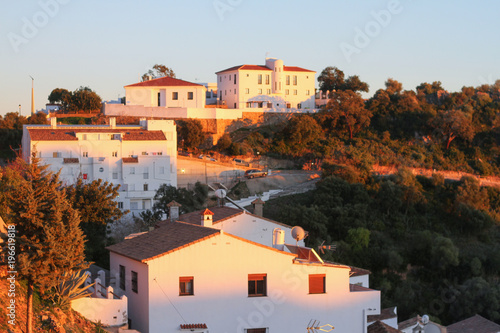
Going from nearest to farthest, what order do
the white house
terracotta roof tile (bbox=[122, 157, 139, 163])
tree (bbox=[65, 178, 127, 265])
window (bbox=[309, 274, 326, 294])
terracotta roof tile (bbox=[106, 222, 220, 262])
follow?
the white house, terracotta roof tile (bbox=[106, 222, 220, 262]), window (bbox=[309, 274, 326, 294]), tree (bbox=[65, 178, 127, 265]), terracotta roof tile (bbox=[122, 157, 139, 163])

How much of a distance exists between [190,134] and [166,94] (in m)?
6.31

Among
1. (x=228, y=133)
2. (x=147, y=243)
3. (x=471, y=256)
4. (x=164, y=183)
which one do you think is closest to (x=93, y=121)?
(x=228, y=133)

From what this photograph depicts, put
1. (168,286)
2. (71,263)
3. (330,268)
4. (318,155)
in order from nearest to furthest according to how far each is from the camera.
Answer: (71,263)
(168,286)
(330,268)
(318,155)

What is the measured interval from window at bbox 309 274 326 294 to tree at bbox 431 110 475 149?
41888 mm

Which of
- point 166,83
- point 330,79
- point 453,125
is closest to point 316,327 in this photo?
point 166,83

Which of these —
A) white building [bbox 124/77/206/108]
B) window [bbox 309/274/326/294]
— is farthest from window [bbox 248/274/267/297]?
white building [bbox 124/77/206/108]

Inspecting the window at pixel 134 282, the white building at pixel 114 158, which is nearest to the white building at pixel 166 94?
the white building at pixel 114 158

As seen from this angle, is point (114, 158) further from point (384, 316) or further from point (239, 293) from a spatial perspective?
A: point (239, 293)

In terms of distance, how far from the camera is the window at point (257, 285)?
1766 centimetres

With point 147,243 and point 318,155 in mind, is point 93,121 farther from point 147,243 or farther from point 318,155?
point 147,243

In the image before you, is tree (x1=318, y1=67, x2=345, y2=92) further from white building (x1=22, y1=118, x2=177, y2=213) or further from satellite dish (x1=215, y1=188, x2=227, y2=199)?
satellite dish (x1=215, y1=188, x2=227, y2=199)

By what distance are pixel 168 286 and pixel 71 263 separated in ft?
9.74

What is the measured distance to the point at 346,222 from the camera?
40906 mm

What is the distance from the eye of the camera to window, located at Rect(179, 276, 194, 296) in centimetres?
1719
